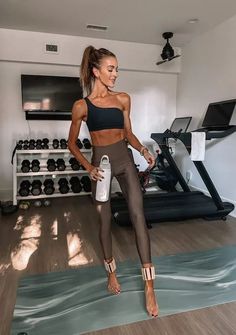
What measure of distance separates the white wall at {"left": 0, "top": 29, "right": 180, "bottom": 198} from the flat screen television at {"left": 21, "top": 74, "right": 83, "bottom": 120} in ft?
0.64

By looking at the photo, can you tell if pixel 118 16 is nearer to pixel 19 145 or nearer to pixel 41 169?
pixel 19 145

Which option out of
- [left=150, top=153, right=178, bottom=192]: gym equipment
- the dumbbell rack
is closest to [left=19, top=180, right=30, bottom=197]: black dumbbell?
the dumbbell rack

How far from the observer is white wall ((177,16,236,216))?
3.53 m

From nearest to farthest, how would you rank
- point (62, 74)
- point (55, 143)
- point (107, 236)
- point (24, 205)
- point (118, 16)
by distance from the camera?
point (107, 236) < point (118, 16) < point (24, 205) < point (55, 143) < point (62, 74)

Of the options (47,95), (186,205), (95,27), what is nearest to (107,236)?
(186,205)

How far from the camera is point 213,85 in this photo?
3902 millimetres

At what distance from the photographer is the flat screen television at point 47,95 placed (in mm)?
4121

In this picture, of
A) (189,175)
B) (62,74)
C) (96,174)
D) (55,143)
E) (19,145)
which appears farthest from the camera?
(189,175)

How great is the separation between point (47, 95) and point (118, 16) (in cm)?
156

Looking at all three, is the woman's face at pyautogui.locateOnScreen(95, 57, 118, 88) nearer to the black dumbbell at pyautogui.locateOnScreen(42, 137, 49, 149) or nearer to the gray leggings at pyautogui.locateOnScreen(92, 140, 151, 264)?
the gray leggings at pyautogui.locateOnScreen(92, 140, 151, 264)

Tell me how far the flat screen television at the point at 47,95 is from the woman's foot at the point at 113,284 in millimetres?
3030

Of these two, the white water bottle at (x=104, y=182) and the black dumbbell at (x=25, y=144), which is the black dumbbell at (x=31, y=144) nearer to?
the black dumbbell at (x=25, y=144)

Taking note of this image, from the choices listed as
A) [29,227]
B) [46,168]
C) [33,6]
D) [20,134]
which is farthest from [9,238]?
[33,6]

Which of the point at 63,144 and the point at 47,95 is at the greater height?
the point at 47,95
